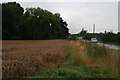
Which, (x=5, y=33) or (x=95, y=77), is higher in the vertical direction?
(x=5, y=33)

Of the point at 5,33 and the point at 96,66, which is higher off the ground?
the point at 5,33

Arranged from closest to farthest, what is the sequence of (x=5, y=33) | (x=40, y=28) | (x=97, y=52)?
(x=97, y=52) < (x=5, y=33) < (x=40, y=28)

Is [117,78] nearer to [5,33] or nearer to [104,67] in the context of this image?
[104,67]

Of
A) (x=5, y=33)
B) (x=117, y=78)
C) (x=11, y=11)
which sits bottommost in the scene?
(x=117, y=78)

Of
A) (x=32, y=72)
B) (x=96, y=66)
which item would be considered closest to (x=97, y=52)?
(x=96, y=66)

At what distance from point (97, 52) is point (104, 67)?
4.02 meters

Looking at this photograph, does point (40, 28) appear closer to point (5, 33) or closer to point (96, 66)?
point (5, 33)

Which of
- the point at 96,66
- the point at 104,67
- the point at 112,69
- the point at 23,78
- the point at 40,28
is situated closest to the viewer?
the point at 23,78

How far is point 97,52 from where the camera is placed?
37.3ft

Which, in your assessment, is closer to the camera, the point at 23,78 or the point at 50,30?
the point at 23,78

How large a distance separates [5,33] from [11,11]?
27.0 ft

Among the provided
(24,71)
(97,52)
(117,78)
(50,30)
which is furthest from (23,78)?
(50,30)

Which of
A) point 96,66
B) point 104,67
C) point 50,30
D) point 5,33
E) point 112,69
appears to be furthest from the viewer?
point 50,30

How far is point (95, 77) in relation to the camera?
6312 millimetres
